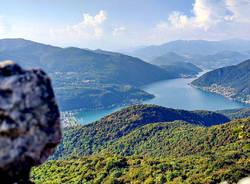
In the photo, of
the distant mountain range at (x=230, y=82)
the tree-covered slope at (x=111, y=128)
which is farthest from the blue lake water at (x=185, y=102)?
the tree-covered slope at (x=111, y=128)

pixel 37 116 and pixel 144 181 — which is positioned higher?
pixel 37 116

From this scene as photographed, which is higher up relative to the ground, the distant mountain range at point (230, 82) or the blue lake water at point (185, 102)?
the distant mountain range at point (230, 82)

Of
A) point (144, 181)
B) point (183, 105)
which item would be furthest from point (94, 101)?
point (144, 181)

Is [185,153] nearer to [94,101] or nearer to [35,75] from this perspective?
[35,75]

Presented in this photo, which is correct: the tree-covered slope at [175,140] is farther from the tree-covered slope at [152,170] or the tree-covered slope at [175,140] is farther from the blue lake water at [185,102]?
the blue lake water at [185,102]

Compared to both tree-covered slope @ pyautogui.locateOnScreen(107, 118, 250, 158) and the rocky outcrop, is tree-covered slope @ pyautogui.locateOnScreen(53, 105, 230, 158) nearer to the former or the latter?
tree-covered slope @ pyautogui.locateOnScreen(107, 118, 250, 158)

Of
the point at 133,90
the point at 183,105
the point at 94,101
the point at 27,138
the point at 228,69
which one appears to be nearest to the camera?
the point at 27,138
